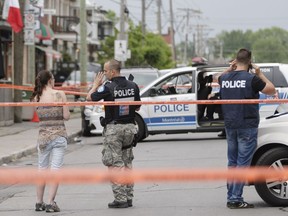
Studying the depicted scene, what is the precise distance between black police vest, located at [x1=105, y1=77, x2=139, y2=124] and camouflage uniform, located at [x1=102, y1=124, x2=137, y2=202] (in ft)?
0.33

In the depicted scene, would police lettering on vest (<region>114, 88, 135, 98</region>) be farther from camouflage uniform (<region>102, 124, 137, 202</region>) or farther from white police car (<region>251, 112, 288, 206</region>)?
white police car (<region>251, 112, 288, 206</region>)

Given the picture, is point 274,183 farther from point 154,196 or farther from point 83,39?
point 83,39

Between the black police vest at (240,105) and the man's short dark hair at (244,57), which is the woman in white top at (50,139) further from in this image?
the man's short dark hair at (244,57)

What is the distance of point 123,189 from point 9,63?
28.9 m

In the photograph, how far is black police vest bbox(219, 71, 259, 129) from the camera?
9086 millimetres

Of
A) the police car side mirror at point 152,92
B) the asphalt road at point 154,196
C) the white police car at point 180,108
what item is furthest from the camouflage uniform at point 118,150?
the police car side mirror at point 152,92

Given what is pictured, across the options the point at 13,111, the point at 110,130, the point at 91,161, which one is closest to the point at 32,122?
the point at 13,111

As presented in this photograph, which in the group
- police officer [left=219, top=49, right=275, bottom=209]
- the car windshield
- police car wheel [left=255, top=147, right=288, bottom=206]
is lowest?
police car wheel [left=255, top=147, right=288, bottom=206]

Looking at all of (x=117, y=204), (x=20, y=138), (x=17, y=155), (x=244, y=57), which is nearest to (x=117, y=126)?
(x=117, y=204)

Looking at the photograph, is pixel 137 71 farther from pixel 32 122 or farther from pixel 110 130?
pixel 110 130

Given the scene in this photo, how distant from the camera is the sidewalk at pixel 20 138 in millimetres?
15817

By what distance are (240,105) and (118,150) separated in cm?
166

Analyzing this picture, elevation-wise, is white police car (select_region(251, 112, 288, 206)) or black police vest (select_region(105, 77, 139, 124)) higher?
black police vest (select_region(105, 77, 139, 124))

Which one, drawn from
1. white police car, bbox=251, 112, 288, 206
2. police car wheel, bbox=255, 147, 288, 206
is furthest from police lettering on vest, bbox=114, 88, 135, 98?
police car wheel, bbox=255, 147, 288, 206
